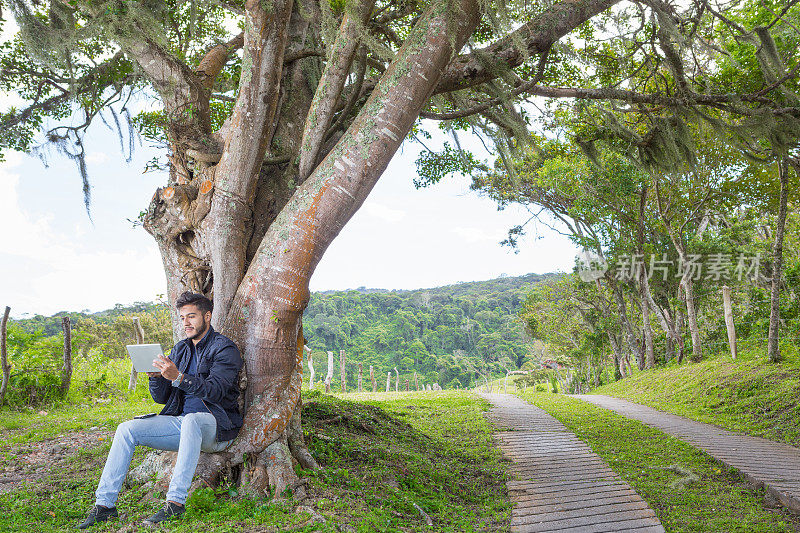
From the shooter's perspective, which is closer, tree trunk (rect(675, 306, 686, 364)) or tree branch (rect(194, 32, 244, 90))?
tree branch (rect(194, 32, 244, 90))

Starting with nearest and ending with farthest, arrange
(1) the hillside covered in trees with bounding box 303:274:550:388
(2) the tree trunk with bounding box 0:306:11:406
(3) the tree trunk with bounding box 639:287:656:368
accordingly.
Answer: (2) the tree trunk with bounding box 0:306:11:406
(3) the tree trunk with bounding box 639:287:656:368
(1) the hillside covered in trees with bounding box 303:274:550:388

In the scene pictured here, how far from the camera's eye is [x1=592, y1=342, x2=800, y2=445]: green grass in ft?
24.2

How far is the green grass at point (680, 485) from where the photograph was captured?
4.04m

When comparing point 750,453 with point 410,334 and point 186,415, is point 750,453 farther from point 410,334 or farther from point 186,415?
point 410,334

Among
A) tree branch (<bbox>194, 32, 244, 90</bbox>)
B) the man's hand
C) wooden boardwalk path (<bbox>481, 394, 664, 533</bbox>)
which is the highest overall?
tree branch (<bbox>194, 32, 244, 90</bbox>)

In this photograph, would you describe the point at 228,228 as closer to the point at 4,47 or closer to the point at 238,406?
the point at 238,406

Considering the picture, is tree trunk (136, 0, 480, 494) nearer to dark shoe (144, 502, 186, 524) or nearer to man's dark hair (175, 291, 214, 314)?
man's dark hair (175, 291, 214, 314)

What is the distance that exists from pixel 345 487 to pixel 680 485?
10.3 ft

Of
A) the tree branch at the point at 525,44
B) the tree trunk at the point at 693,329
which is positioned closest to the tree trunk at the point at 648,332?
the tree trunk at the point at 693,329

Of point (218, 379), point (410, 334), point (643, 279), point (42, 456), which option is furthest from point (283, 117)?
point (410, 334)

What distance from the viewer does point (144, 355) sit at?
317cm

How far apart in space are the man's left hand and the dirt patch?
2023 mm

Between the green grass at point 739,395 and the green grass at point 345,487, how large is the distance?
392 centimetres

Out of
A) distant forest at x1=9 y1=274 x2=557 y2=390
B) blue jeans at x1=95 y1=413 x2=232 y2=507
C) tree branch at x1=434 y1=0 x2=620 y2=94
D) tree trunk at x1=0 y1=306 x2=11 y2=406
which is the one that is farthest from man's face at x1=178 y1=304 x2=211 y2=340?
distant forest at x1=9 y1=274 x2=557 y2=390
